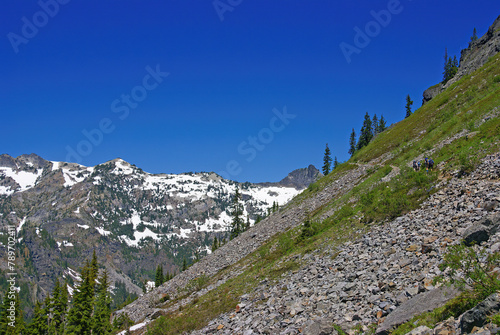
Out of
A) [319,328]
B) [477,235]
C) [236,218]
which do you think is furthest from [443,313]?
[236,218]

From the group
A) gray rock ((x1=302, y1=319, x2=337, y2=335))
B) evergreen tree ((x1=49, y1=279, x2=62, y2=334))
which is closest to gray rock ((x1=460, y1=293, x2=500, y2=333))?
gray rock ((x1=302, y1=319, x2=337, y2=335))

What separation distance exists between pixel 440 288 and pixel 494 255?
1.83 meters

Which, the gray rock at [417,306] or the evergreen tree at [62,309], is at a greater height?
the evergreen tree at [62,309]

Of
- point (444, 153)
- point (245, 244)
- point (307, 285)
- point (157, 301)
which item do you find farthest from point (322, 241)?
point (157, 301)

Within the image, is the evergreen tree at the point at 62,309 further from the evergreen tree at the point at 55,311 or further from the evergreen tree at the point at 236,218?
the evergreen tree at the point at 236,218

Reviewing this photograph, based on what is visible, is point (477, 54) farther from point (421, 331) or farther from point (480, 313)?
point (480, 313)

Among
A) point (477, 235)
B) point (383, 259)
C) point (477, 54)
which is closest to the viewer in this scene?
point (477, 235)

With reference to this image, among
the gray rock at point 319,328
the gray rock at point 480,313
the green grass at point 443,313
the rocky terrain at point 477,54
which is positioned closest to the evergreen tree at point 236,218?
the rocky terrain at point 477,54

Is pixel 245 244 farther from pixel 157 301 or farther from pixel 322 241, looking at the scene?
pixel 322 241

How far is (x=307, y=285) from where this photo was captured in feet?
60.8

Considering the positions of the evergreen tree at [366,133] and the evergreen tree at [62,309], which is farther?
the evergreen tree at [366,133]

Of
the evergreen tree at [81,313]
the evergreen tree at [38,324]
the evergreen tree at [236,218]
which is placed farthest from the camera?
the evergreen tree at [236,218]

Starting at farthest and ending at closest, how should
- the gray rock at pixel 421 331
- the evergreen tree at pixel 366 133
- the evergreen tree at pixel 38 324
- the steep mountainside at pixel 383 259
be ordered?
the evergreen tree at pixel 366 133 → the evergreen tree at pixel 38 324 → the steep mountainside at pixel 383 259 → the gray rock at pixel 421 331

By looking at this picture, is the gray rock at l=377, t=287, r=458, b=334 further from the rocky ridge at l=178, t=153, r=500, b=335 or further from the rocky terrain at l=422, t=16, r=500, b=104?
the rocky terrain at l=422, t=16, r=500, b=104
